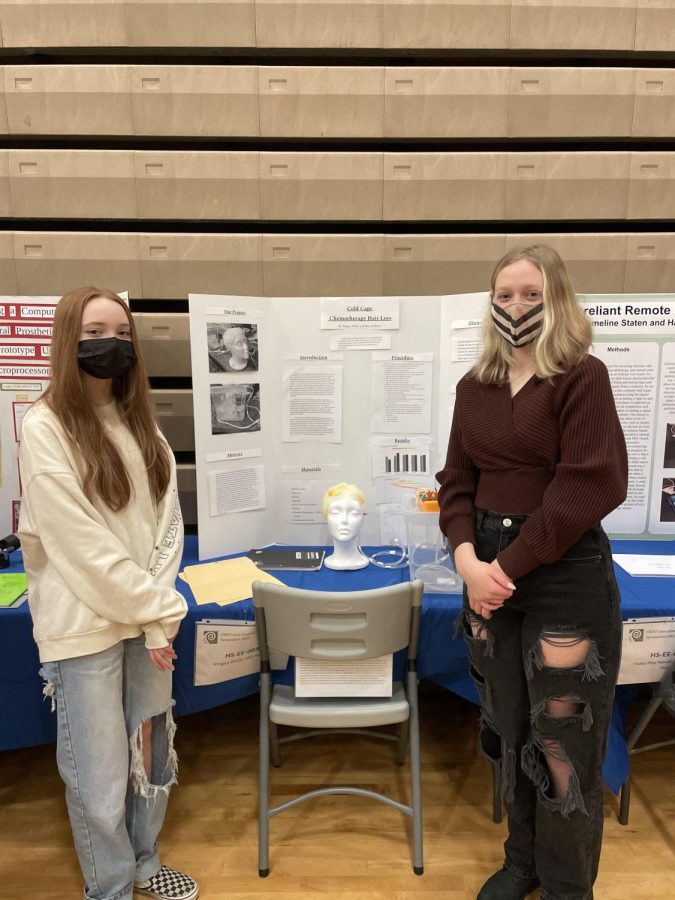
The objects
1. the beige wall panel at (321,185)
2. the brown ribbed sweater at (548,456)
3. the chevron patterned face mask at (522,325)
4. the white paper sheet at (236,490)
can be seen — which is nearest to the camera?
the brown ribbed sweater at (548,456)

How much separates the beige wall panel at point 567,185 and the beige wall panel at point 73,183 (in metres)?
1.73

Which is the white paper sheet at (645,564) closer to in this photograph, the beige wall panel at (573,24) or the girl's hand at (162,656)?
the girl's hand at (162,656)

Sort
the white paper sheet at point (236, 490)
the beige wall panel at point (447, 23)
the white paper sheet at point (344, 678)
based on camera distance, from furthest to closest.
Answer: the beige wall panel at point (447, 23) < the white paper sheet at point (236, 490) < the white paper sheet at point (344, 678)

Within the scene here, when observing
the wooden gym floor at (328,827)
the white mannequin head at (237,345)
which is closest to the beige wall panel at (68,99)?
the white mannequin head at (237,345)

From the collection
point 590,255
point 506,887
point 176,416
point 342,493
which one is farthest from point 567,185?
point 506,887

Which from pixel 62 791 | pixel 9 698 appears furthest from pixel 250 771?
pixel 9 698

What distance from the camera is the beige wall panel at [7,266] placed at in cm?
264

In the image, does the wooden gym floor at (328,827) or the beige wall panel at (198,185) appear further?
the beige wall panel at (198,185)

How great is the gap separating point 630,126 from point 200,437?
2.34 metres

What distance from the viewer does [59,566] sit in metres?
1.39

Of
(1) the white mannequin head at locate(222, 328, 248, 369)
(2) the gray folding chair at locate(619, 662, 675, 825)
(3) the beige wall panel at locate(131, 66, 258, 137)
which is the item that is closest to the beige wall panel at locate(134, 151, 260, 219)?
(3) the beige wall panel at locate(131, 66, 258, 137)

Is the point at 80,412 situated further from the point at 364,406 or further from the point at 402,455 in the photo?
the point at 402,455

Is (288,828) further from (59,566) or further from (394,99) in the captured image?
(394,99)

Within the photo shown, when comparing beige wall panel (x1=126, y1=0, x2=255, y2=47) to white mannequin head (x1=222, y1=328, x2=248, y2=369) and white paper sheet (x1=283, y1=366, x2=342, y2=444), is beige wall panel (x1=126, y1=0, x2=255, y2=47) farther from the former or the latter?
white paper sheet (x1=283, y1=366, x2=342, y2=444)
